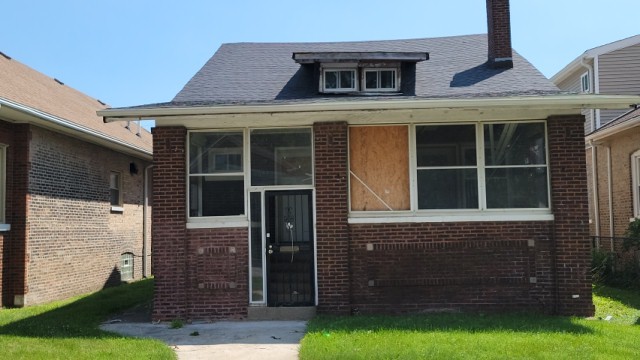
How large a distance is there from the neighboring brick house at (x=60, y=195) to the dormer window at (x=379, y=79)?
6.22 metres

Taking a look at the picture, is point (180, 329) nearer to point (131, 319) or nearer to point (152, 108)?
point (131, 319)

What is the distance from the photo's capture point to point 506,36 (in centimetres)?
1148

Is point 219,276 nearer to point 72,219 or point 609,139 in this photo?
point 72,219

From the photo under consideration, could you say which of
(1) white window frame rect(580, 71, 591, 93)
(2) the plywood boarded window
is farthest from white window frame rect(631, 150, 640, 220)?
(2) the plywood boarded window

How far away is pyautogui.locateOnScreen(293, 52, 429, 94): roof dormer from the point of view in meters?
10.9

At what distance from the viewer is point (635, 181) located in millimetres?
14555

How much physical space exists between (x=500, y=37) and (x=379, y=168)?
12.9 feet

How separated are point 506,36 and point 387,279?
5417mm

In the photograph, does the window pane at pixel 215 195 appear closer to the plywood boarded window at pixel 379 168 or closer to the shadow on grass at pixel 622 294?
the plywood boarded window at pixel 379 168

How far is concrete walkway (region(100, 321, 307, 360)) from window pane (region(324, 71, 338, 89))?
4437mm

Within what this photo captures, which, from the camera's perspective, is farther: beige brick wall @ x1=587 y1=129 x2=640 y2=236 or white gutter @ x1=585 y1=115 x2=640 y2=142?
beige brick wall @ x1=587 y1=129 x2=640 y2=236

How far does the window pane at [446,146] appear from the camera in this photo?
32.7 feet

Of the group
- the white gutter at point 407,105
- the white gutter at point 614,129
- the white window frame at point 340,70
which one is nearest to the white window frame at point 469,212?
the white gutter at point 407,105

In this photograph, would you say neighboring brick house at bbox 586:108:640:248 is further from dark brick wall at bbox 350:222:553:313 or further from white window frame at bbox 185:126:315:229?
white window frame at bbox 185:126:315:229
